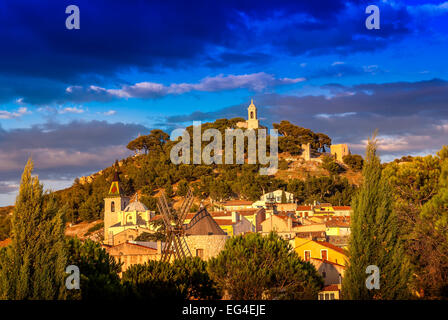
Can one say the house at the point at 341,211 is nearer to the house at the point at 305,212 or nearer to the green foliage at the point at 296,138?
the house at the point at 305,212

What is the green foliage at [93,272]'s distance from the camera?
58.5ft

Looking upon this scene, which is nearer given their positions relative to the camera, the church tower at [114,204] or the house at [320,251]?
the house at [320,251]

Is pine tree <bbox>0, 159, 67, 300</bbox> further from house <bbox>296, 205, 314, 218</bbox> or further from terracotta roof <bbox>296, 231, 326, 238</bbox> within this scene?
house <bbox>296, 205, 314, 218</bbox>

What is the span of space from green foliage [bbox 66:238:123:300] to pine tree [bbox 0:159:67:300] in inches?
67.4

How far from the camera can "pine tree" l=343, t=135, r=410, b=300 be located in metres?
14.8

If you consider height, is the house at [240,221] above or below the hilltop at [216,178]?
below

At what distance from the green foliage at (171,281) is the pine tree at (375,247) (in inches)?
349

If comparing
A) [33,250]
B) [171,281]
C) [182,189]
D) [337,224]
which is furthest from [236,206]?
[33,250]

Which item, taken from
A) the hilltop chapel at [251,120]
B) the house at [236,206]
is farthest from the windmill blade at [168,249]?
the hilltop chapel at [251,120]

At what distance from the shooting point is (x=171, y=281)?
22.5m

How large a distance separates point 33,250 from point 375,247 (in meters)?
9.72
